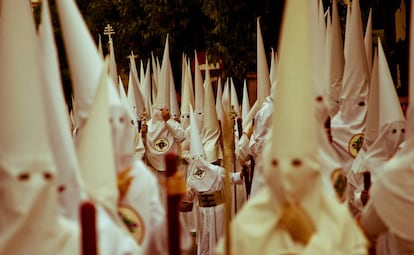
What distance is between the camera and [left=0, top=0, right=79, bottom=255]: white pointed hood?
3346mm

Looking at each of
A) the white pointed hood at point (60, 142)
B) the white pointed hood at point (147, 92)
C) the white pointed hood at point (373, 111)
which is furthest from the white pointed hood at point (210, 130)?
the white pointed hood at point (60, 142)

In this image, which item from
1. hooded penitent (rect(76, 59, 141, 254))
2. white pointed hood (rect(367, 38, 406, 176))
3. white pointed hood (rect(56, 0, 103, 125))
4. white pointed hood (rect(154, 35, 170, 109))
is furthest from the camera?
white pointed hood (rect(154, 35, 170, 109))

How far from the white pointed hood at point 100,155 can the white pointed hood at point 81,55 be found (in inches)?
20.3

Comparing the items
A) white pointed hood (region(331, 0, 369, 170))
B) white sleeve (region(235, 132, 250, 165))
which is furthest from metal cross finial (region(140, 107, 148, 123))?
white pointed hood (region(331, 0, 369, 170))

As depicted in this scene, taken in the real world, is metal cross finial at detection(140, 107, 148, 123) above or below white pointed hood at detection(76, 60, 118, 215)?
below

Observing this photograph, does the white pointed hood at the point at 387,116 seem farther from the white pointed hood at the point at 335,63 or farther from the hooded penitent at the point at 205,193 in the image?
the hooded penitent at the point at 205,193

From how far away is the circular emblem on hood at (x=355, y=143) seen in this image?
7254 mm

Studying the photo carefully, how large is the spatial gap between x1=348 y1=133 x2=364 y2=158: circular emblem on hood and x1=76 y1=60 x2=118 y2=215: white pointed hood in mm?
3801

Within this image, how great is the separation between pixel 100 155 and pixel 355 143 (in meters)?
3.91


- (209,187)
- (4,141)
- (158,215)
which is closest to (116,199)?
(158,215)

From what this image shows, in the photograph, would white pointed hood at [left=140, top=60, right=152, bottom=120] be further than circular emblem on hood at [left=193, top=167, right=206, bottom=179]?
Yes

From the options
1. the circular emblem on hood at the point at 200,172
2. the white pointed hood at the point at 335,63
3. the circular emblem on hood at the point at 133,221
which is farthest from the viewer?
the circular emblem on hood at the point at 200,172

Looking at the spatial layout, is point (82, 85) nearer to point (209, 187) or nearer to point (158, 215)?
point (158, 215)

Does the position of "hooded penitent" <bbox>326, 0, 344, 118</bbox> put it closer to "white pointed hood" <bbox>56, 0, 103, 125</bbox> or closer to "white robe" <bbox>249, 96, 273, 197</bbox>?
"white robe" <bbox>249, 96, 273, 197</bbox>
